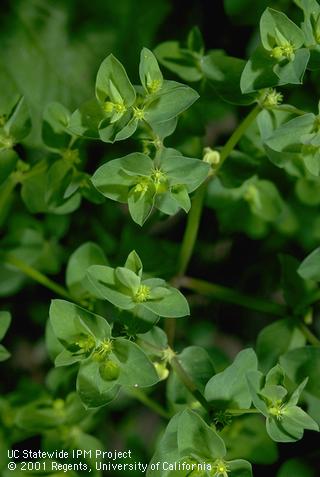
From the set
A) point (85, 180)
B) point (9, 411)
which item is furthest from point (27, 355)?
point (85, 180)

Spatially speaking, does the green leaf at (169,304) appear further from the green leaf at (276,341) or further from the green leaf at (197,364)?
the green leaf at (276,341)

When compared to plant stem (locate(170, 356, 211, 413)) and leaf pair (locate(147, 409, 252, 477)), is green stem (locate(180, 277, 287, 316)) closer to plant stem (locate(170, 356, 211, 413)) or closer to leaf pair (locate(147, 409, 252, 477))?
plant stem (locate(170, 356, 211, 413))

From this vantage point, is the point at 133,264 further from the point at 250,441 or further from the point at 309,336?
the point at 250,441

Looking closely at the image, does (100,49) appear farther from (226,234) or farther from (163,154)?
(163,154)

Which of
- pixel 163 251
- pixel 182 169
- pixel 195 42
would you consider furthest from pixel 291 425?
pixel 195 42

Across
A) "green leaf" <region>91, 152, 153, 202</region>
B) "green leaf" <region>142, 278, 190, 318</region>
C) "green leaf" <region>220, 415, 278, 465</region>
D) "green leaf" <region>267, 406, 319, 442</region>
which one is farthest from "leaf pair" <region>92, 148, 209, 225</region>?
"green leaf" <region>220, 415, 278, 465</region>

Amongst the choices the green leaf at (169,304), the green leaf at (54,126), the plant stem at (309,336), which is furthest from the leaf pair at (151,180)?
the plant stem at (309,336)
